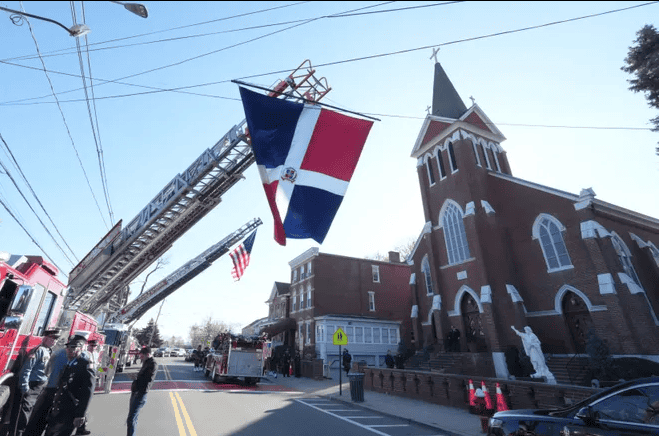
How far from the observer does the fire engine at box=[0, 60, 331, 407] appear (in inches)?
238

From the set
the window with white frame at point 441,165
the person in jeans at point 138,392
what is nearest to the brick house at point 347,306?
the window with white frame at point 441,165

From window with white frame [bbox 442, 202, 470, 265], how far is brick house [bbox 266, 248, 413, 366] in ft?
38.4

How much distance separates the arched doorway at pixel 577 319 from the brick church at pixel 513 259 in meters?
0.05

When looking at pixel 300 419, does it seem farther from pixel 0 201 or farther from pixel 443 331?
pixel 443 331

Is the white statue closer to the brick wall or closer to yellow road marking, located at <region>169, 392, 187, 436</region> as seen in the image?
the brick wall

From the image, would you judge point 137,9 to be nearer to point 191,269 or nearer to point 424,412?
point 424,412

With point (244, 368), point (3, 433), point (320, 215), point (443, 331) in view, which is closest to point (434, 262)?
point (443, 331)

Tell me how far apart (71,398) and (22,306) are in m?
2.21

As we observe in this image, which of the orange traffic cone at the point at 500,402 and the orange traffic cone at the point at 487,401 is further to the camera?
the orange traffic cone at the point at 487,401

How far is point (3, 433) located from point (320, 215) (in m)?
6.82

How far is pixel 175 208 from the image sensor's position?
477 inches

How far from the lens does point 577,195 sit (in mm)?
18500

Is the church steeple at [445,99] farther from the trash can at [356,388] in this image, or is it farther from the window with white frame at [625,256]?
the trash can at [356,388]

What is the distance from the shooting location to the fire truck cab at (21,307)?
5.87 metres
